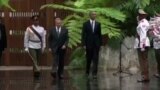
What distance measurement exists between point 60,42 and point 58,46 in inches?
5.7

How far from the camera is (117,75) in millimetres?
20016

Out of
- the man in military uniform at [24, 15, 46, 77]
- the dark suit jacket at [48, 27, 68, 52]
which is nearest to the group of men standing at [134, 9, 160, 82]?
the dark suit jacket at [48, 27, 68, 52]

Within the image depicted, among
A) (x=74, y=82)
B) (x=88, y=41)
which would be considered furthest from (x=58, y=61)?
(x=74, y=82)

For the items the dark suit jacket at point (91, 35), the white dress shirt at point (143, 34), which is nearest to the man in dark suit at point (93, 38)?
the dark suit jacket at point (91, 35)

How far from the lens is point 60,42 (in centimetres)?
1862

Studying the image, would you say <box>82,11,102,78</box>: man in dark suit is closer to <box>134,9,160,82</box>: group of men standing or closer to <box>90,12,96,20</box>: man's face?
<box>90,12,96,20</box>: man's face

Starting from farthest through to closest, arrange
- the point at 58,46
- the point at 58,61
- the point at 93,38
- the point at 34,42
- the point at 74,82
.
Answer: the point at 34,42 → the point at 93,38 → the point at 58,61 → the point at 58,46 → the point at 74,82

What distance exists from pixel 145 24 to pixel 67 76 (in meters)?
3.66

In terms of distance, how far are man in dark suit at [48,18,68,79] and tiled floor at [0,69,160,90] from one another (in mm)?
363

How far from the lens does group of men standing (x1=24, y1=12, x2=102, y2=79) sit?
18.7m

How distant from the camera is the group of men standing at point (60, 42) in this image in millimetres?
18672

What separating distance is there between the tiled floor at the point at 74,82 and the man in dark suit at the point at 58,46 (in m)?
0.36

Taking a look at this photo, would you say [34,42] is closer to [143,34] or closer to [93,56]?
[93,56]

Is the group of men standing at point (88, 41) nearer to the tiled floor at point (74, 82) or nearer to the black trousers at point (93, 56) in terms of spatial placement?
the black trousers at point (93, 56)
